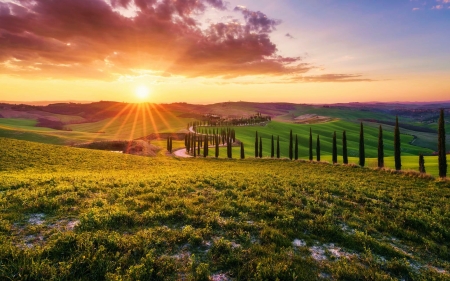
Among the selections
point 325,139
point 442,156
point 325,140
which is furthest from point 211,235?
point 325,139

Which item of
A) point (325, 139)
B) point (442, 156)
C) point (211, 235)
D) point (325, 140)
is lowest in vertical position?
point (325, 140)

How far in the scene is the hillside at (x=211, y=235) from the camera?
779 cm

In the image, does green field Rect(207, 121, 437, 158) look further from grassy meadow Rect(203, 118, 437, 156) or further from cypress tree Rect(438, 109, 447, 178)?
cypress tree Rect(438, 109, 447, 178)

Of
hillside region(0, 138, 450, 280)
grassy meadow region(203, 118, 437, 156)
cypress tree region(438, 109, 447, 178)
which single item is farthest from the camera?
grassy meadow region(203, 118, 437, 156)

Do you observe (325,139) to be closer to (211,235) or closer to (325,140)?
(325,140)

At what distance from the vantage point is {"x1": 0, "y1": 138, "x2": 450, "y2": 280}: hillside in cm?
779

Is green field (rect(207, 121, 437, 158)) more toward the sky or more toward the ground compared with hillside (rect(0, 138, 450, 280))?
more toward the ground

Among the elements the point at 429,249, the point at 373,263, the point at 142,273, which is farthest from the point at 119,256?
the point at 429,249

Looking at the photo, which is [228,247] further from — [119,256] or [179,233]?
[119,256]

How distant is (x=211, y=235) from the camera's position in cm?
1051

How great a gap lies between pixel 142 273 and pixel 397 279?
8327 mm

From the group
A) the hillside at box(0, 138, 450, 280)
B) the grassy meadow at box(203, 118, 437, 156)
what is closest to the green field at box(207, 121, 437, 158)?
the grassy meadow at box(203, 118, 437, 156)

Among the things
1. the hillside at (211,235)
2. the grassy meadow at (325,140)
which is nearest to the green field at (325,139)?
the grassy meadow at (325,140)

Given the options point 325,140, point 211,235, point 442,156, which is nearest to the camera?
point 211,235
